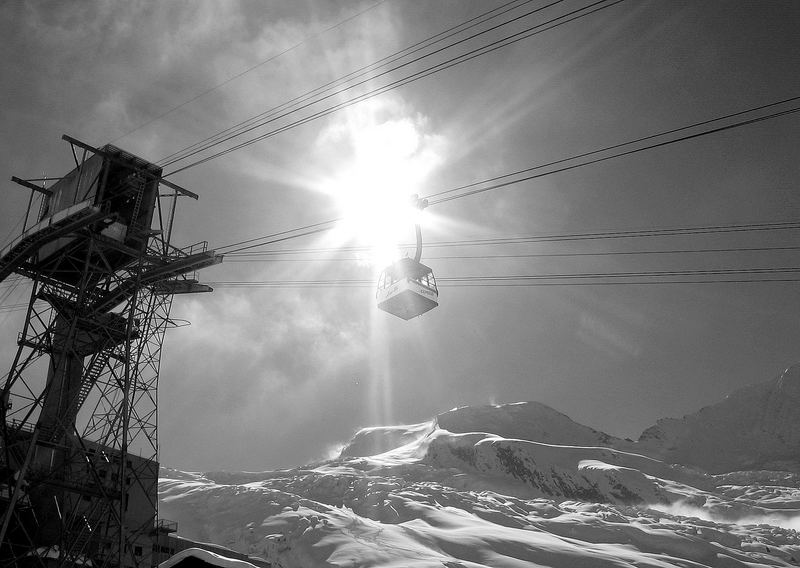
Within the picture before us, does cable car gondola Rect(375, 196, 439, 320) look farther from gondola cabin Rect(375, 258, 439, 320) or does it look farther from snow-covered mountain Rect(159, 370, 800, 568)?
snow-covered mountain Rect(159, 370, 800, 568)

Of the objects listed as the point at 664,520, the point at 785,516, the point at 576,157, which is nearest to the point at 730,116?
the point at 576,157

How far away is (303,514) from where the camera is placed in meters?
104

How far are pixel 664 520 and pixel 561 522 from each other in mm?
36250

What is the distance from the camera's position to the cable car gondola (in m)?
20.4

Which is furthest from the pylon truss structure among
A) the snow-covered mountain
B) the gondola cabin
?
the snow-covered mountain

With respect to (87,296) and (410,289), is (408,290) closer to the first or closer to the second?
(410,289)

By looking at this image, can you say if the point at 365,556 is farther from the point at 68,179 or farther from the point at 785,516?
the point at 785,516

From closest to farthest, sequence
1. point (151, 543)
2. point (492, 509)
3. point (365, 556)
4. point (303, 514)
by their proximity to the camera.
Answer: point (151, 543), point (365, 556), point (303, 514), point (492, 509)

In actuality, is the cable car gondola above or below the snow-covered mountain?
above

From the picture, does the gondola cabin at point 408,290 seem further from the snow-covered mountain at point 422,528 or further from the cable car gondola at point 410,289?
the snow-covered mountain at point 422,528

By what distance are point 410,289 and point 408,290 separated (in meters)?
0.08

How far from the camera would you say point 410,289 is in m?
20.2

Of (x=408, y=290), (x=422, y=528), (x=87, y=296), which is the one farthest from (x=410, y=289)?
(x=422, y=528)

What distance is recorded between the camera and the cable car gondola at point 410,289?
20438mm
